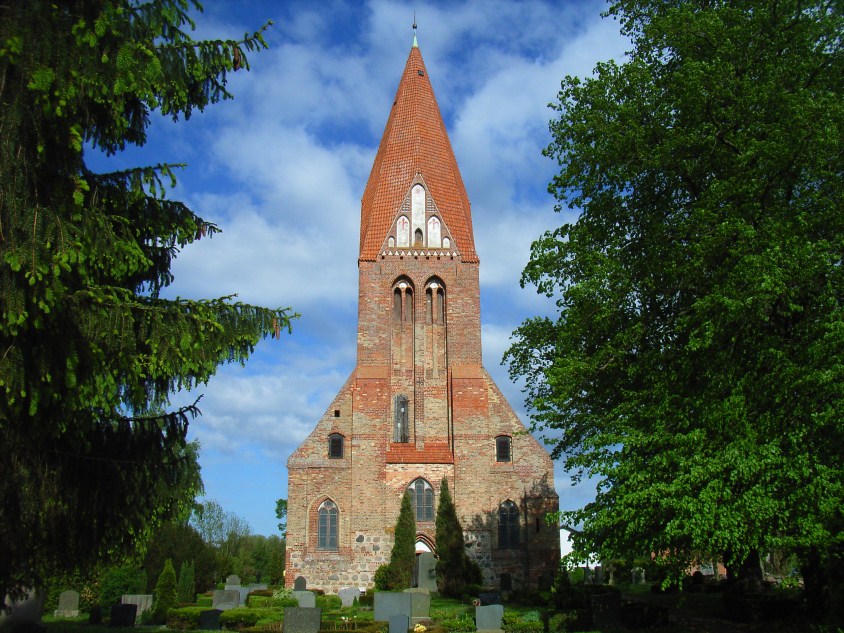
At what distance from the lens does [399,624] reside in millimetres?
16047

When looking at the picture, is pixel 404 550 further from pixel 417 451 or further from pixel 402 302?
pixel 402 302

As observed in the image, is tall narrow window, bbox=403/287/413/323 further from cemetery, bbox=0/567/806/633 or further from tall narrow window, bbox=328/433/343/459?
cemetery, bbox=0/567/806/633

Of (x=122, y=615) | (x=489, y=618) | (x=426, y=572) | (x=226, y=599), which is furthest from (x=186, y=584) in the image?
(x=489, y=618)

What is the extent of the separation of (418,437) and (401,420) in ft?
3.51

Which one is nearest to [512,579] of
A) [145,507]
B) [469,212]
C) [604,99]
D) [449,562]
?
[449,562]

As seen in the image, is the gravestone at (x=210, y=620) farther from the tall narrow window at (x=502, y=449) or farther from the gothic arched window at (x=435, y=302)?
the gothic arched window at (x=435, y=302)

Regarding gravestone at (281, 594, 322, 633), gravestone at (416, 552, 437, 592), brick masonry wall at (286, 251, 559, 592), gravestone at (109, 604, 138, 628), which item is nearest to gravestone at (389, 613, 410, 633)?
gravestone at (281, 594, 322, 633)

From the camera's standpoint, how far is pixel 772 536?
36.3 feet

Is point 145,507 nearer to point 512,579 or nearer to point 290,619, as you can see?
point 290,619

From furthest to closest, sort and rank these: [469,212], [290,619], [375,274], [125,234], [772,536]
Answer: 1. [469,212]
2. [375,274]
3. [290,619]
4. [772,536]
5. [125,234]

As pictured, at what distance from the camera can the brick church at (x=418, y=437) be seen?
27734mm

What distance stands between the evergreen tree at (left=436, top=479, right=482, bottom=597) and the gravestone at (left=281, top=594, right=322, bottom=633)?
11.1 meters

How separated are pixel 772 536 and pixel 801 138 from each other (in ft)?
21.1

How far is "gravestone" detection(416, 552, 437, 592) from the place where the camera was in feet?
85.6
